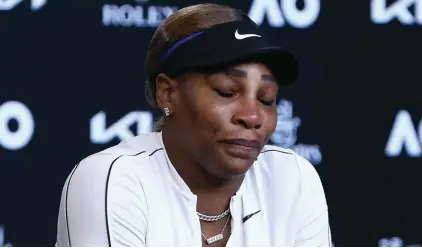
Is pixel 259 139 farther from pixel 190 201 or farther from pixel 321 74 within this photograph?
pixel 321 74

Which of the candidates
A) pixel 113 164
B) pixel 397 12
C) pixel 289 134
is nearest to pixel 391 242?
pixel 289 134

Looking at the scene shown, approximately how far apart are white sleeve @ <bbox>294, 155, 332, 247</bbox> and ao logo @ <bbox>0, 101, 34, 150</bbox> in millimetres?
909

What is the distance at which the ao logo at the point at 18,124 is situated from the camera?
Answer: 2373mm

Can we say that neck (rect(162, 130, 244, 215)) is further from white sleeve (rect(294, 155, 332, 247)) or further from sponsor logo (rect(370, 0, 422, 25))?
sponsor logo (rect(370, 0, 422, 25))

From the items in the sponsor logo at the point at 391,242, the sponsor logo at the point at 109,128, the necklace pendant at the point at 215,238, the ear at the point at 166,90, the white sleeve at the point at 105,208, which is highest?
the ear at the point at 166,90

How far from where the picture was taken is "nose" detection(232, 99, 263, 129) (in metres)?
1.53

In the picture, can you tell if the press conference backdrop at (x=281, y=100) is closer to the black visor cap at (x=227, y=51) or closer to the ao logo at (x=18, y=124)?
the ao logo at (x=18, y=124)

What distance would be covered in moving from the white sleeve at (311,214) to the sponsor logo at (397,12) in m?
0.87

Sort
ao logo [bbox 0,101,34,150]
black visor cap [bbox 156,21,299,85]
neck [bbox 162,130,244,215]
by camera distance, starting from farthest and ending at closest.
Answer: ao logo [bbox 0,101,34,150]
neck [bbox 162,130,244,215]
black visor cap [bbox 156,21,299,85]

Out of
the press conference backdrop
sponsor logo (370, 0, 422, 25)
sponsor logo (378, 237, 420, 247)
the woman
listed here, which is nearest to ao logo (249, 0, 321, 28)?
the press conference backdrop

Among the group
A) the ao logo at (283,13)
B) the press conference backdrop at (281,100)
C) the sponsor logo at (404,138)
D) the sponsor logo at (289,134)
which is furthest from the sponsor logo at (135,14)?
the sponsor logo at (404,138)

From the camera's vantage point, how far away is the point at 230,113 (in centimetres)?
153

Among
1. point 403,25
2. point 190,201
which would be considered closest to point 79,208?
point 190,201

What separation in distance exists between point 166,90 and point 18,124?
33.9 inches
